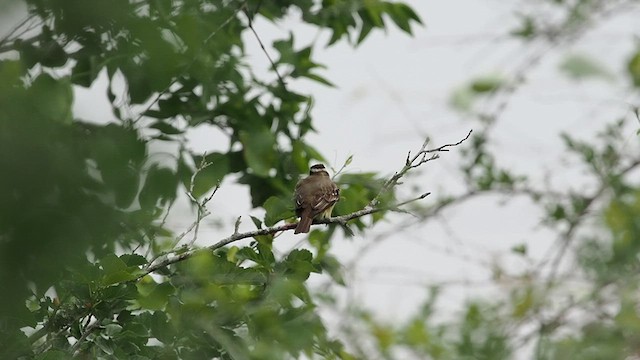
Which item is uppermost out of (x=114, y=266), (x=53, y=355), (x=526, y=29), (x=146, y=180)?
(x=146, y=180)

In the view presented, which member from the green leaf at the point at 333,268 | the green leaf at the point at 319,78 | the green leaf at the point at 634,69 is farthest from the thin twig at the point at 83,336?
the green leaf at the point at 634,69

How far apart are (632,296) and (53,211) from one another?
17.1 ft

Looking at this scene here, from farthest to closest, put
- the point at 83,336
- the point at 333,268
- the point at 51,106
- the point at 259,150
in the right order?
1. the point at 259,150
2. the point at 333,268
3. the point at 83,336
4. the point at 51,106

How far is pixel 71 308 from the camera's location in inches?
116

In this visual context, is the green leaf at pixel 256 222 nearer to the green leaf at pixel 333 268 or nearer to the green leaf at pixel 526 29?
the green leaf at pixel 333 268

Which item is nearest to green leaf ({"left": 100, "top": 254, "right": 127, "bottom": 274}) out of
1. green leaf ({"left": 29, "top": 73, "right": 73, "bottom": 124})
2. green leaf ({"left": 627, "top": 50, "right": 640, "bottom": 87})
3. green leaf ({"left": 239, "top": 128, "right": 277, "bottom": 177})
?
green leaf ({"left": 29, "top": 73, "right": 73, "bottom": 124})

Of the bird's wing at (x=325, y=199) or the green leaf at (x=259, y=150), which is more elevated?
the green leaf at (x=259, y=150)

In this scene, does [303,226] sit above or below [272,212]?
below

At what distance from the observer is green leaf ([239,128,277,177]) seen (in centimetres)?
418

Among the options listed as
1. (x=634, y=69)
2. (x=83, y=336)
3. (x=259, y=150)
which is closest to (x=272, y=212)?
(x=83, y=336)

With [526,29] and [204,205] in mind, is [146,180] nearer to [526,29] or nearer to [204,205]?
[204,205]

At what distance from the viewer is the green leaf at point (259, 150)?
4.18 m

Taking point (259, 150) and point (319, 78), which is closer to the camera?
point (259, 150)

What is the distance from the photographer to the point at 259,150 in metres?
4.23
